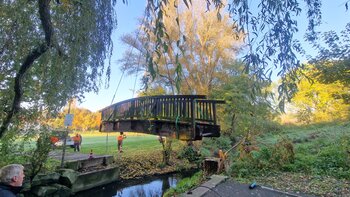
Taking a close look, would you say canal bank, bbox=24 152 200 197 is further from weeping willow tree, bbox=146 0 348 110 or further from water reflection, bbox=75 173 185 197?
weeping willow tree, bbox=146 0 348 110

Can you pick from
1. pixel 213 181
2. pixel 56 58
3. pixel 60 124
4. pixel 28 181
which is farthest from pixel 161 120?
pixel 28 181

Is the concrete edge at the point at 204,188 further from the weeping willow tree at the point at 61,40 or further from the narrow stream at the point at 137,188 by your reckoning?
the narrow stream at the point at 137,188

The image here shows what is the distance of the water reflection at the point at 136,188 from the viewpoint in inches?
447

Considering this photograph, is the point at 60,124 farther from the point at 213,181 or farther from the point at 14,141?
the point at 213,181

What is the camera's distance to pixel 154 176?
48.0 ft

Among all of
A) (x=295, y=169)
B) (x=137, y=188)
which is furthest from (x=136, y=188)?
(x=295, y=169)

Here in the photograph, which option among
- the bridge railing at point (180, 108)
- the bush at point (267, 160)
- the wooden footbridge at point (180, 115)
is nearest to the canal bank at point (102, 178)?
the wooden footbridge at point (180, 115)

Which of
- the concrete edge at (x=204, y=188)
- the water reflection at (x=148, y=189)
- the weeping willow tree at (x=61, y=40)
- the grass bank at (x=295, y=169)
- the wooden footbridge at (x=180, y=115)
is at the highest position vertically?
the weeping willow tree at (x=61, y=40)

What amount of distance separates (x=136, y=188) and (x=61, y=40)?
31.0 feet

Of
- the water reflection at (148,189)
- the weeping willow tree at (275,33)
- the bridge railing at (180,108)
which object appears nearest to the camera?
the weeping willow tree at (275,33)

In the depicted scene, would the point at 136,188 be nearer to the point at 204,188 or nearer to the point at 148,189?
the point at 148,189

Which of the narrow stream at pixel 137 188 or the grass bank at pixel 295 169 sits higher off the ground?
the grass bank at pixel 295 169

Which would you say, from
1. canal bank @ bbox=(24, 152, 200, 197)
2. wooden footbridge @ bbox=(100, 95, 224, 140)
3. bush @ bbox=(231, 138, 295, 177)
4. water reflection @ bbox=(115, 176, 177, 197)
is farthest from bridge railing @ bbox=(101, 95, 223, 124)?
canal bank @ bbox=(24, 152, 200, 197)

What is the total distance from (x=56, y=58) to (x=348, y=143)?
452 inches
